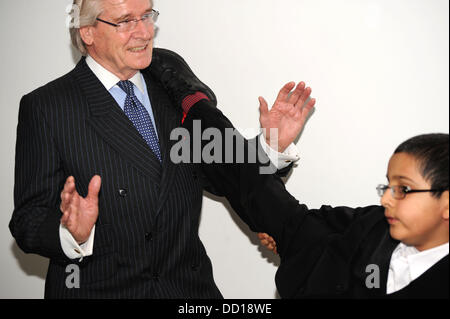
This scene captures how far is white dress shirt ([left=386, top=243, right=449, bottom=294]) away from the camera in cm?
161

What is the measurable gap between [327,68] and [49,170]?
1.12m

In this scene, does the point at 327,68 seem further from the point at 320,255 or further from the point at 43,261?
the point at 43,261

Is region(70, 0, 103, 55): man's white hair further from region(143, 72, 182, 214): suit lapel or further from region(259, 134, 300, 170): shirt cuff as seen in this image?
region(259, 134, 300, 170): shirt cuff

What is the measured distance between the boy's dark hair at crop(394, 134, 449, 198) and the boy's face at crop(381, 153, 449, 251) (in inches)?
0.5

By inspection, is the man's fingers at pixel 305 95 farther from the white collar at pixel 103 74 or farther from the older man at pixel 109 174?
the white collar at pixel 103 74

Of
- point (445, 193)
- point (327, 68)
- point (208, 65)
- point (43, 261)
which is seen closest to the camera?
point (445, 193)

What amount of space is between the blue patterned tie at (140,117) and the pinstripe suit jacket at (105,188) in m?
0.05

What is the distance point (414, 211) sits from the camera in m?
1.57

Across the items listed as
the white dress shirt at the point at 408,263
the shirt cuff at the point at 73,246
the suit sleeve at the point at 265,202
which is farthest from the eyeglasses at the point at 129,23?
the white dress shirt at the point at 408,263

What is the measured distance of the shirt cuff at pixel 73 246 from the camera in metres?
1.90

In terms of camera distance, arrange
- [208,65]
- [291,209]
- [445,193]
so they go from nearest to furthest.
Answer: [445,193]
[291,209]
[208,65]

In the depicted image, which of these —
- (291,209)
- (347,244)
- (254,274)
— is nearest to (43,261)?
(254,274)

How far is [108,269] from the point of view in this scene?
2.04 metres

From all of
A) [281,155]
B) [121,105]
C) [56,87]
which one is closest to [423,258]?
[281,155]
